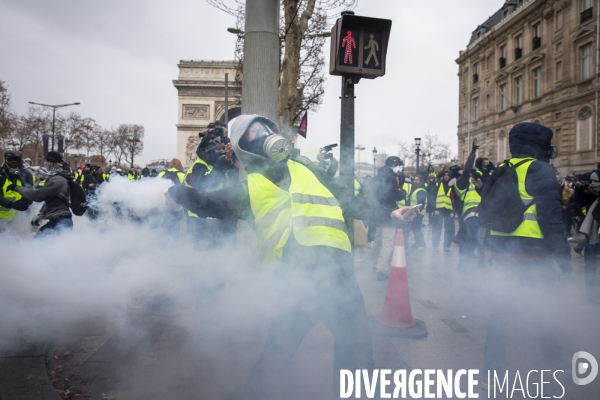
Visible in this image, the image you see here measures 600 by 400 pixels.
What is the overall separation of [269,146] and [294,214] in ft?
1.21

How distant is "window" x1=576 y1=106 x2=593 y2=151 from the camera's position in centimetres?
2645

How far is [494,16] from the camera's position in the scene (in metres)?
40.9

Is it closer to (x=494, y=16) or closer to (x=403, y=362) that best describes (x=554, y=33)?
(x=494, y=16)

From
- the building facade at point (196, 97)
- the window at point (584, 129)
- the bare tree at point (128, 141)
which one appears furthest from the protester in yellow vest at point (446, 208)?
the bare tree at point (128, 141)

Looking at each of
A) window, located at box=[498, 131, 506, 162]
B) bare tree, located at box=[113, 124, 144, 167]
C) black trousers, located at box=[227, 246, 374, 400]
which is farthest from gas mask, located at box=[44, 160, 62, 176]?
bare tree, located at box=[113, 124, 144, 167]

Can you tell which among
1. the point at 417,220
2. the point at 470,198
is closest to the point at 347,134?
the point at 470,198

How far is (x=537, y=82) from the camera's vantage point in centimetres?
3194

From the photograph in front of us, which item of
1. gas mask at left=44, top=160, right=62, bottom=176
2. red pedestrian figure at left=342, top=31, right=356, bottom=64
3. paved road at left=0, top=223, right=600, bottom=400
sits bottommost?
paved road at left=0, top=223, right=600, bottom=400

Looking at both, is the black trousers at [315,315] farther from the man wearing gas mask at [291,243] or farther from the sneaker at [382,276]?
the sneaker at [382,276]

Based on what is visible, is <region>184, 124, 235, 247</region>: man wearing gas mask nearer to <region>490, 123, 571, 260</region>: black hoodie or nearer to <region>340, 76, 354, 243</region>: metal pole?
<region>340, 76, 354, 243</region>: metal pole

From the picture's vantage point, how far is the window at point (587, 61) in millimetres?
26672

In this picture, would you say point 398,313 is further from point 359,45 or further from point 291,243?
point 359,45

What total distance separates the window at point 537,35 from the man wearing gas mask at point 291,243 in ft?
115

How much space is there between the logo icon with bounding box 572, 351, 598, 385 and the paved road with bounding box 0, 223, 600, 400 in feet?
0.22
